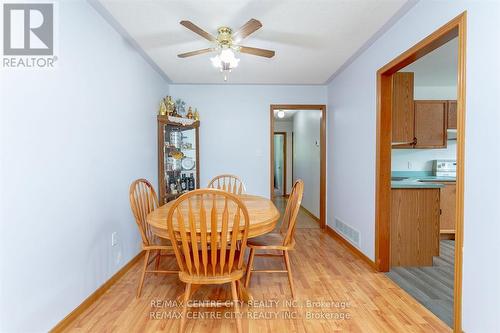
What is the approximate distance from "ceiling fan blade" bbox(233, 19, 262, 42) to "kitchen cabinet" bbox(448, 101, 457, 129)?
3.15 m

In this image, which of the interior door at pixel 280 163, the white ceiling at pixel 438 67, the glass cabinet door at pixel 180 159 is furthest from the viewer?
the interior door at pixel 280 163

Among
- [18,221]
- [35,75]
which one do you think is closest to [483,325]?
[18,221]

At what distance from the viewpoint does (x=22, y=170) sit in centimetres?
132

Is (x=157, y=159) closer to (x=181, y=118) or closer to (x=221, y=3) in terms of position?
(x=181, y=118)

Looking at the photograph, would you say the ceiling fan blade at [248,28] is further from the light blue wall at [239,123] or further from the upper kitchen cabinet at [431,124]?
the upper kitchen cabinet at [431,124]

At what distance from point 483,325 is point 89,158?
2.79 m

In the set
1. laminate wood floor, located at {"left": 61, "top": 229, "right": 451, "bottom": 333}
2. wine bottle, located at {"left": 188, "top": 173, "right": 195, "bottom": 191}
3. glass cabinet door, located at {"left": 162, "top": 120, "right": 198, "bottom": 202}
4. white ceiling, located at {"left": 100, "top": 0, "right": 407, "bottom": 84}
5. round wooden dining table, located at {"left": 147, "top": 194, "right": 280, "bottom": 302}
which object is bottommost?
laminate wood floor, located at {"left": 61, "top": 229, "right": 451, "bottom": 333}

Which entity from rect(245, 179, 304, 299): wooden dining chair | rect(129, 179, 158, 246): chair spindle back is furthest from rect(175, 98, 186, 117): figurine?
rect(245, 179, 304, 299): wooden dining chair

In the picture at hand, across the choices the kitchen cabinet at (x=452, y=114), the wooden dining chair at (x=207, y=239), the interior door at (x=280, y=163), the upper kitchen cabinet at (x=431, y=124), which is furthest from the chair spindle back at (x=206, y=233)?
the interior door at (x=280, y=163)

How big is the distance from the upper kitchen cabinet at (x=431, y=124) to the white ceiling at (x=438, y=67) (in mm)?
419

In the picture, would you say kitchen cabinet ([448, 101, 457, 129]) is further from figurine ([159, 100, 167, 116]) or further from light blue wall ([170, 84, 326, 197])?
figurine ([159, 100, 167, 116])
